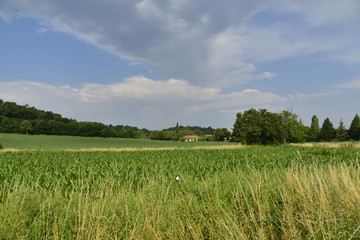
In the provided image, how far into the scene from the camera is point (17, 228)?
11.8 ft

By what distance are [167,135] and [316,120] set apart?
65424mm

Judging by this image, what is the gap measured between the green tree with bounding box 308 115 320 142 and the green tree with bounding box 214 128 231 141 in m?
32.3

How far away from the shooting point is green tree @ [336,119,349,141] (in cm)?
8161

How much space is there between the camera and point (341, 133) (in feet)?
277

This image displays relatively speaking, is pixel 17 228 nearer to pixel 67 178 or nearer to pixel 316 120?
pixel 67 178

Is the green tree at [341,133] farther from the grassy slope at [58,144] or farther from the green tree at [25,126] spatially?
the green tree at [25,126]

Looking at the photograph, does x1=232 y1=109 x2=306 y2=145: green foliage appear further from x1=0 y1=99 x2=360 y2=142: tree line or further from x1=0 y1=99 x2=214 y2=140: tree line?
x1=0 y1=99 x2=214 y2=140: tree line

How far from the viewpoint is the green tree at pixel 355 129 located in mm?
78125

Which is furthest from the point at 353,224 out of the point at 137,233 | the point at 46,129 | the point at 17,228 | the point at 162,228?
the point at 46,129

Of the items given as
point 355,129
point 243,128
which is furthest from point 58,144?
point 355,129

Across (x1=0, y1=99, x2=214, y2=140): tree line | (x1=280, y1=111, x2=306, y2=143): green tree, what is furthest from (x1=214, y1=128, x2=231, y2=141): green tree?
(x1=280, y1=111, x2=306, y2=143): green tree

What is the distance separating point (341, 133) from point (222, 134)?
44571 mm

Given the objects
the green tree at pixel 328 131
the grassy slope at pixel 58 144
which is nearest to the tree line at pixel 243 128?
the green tree at pixel 328 131

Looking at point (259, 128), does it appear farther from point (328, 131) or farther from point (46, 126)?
point (46, 126)
